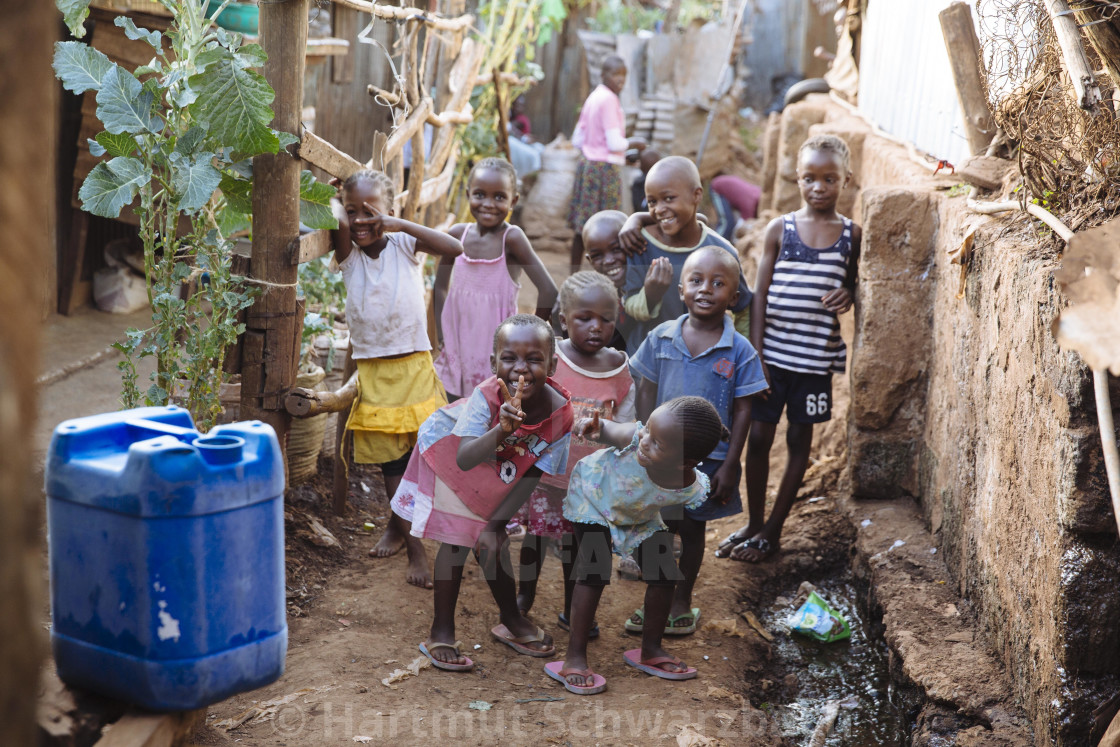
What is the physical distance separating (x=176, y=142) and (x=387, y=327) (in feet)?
3.45

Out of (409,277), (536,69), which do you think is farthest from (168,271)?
(536,69)

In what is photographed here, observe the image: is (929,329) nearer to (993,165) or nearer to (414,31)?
A: (993,165)

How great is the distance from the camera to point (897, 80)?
5648 mm

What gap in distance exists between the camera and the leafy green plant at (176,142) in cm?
286

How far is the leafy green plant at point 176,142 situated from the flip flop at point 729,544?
2.32 meters

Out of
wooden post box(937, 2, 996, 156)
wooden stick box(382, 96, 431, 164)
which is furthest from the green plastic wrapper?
wooden stick box(382, 96, 431, 164)

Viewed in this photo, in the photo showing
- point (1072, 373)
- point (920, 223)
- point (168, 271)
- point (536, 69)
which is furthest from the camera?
point (536, 69)

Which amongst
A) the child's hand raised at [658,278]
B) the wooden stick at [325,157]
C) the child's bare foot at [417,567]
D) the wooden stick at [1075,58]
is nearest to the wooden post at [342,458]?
the child's bare foot at [417,567]

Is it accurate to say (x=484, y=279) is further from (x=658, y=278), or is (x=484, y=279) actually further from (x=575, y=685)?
(x=575, y=685)

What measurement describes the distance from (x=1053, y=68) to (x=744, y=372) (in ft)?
4.46

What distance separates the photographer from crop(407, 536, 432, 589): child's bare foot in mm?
3660

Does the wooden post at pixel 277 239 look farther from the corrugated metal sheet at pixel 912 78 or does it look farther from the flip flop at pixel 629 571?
the corrugated metal sheet at pixel 912 78

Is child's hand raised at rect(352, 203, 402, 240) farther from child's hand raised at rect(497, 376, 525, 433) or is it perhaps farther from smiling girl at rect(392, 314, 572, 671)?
child's hand raised at rect(497, 376, 525, 433)

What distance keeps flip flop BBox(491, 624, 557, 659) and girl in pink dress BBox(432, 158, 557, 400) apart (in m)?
1.11
